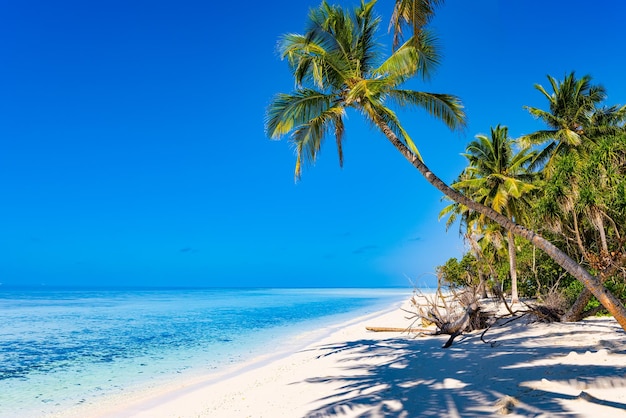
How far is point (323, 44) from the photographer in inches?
389

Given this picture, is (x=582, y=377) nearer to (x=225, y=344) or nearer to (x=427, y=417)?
(x=427, y=417)

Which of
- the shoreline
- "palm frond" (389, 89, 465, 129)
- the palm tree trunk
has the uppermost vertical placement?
"palm frond" (389, 89, 465, 129)

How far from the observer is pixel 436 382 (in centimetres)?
654

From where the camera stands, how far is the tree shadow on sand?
5.02 m

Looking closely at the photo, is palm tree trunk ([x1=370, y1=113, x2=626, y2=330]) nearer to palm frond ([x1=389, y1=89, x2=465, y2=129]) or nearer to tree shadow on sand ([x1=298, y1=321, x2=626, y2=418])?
tree shadow on sand ([x1=298, y1=321, x2=626, y2=418])

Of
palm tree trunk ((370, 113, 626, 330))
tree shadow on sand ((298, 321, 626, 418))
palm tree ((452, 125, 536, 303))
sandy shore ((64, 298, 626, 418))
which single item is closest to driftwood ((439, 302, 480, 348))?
sandy shore ((64, 298, 626, 418))

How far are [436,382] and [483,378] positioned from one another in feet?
2.47

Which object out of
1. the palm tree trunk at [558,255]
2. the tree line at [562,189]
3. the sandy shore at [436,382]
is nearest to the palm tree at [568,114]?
the tree line at [562,189]

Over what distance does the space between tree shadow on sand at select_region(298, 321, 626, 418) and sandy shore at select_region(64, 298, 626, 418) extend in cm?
1

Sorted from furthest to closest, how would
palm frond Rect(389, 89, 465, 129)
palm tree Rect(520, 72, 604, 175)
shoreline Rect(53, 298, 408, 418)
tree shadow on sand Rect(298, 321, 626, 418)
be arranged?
1. palm tree Rect(520, 72, 604, 175)
2. palm frond Rect(389, 89, 465, 129)
3. shoreline Rect(53, 298, 408, 418)
4. tree shadow on sand Rect(298, 321, 626, 418)

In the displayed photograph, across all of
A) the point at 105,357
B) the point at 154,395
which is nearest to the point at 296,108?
the point at 154,395

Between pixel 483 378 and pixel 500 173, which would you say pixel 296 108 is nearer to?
pixel 483 378

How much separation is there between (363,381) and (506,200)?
1781 cm

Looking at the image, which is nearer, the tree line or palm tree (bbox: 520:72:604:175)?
the tree line
